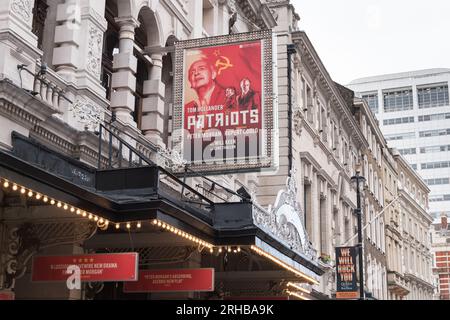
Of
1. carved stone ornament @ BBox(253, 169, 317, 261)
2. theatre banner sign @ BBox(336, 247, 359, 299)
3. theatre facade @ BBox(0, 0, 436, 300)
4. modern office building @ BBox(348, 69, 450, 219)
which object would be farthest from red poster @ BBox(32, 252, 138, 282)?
modern office building @ BBox(348, 69, 450, 219)

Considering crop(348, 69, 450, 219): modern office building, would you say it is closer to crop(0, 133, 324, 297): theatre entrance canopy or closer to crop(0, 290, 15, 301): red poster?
crop(0, 133, 324, 297): theatre entrance canopy

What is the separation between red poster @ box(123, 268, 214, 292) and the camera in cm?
1556

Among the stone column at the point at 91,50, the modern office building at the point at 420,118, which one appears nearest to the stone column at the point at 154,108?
the stone column at the point at 91,50

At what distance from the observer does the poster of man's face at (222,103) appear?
1800cm

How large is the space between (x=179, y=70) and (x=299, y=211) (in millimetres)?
6600

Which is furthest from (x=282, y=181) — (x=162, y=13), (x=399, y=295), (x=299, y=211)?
(x=399, y=295)

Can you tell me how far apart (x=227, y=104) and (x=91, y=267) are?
6614 millimetres

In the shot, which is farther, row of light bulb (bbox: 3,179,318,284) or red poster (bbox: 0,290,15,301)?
red poster (bbox: 0,290,15,301)

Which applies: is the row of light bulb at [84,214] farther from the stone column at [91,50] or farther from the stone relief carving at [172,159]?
the stone column at [91,50]

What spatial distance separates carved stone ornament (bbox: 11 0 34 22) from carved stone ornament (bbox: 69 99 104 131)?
7.15ft

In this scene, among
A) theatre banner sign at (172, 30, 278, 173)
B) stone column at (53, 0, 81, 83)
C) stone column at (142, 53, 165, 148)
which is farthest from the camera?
stone column at (142, 53, 165, 148)

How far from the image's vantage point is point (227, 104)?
18250mm

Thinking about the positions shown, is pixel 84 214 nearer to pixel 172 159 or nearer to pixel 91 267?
pixel 91 267

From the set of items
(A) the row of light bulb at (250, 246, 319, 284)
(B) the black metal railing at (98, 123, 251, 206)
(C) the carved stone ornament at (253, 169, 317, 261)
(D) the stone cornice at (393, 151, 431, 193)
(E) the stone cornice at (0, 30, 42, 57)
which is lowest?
(A) the row of light bulb at (250, 246, 319, 284)
